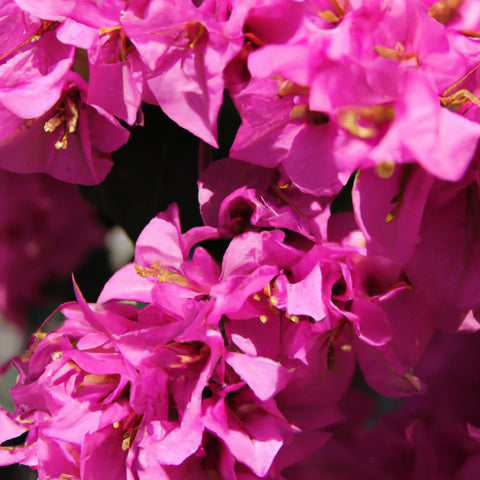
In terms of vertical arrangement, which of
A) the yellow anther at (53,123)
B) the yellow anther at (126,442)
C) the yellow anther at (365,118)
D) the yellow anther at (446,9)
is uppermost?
the yellow anther at (446,9)

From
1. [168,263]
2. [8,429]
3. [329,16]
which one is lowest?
[8,429]

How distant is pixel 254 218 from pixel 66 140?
0.33ft

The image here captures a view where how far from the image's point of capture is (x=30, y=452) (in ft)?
1.08

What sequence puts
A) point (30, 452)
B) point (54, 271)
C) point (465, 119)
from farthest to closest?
point (54, 271)
point (30, 452)
point (465, 119)

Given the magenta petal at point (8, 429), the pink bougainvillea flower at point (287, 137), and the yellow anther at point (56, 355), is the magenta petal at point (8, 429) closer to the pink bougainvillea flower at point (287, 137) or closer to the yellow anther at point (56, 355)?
the yellow anther at point (56, 355)

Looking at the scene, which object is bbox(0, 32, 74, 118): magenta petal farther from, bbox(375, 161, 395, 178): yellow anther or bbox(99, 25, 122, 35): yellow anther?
bbox(375, 161, 395, 178): yellow anther

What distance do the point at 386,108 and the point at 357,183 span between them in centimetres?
3

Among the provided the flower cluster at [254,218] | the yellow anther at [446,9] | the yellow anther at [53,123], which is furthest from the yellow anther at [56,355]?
the yellow anther at [446,9]

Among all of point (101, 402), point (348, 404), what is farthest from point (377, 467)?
point (101, 402)

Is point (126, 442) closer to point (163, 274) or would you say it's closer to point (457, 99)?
point (163, 274)

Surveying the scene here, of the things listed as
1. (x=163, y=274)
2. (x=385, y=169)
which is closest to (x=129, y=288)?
(x=163, y=274)

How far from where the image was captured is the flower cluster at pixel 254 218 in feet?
0.78

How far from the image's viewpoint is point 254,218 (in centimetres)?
28

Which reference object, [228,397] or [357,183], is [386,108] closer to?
[357,183]
